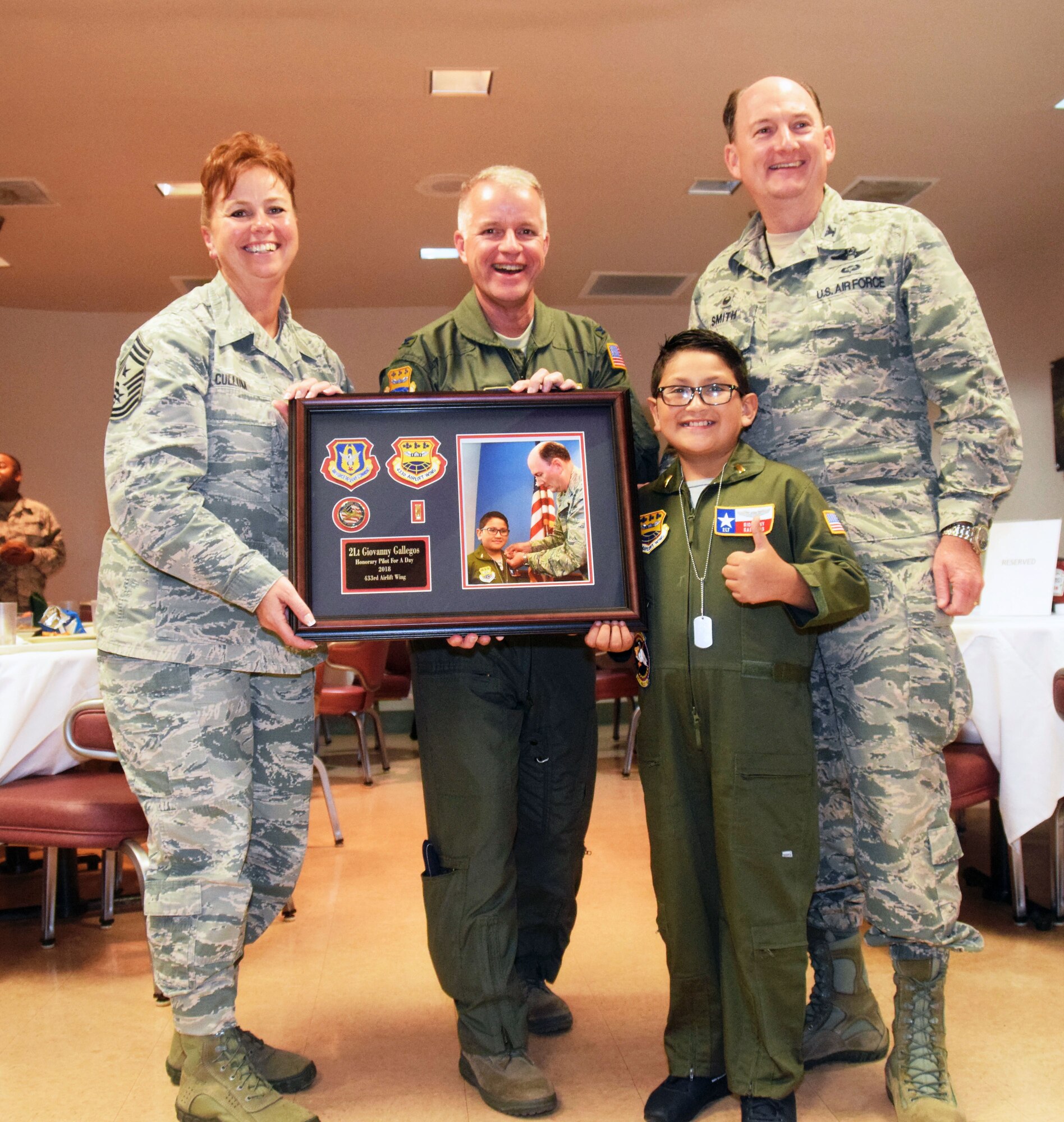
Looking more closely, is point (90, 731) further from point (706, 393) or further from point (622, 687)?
point (622, 687)

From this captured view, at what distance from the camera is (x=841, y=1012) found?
203cm

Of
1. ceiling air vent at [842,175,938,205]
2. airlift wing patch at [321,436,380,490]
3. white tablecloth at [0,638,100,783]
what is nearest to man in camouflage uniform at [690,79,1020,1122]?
airlift wing patch at [321,436,380,490]

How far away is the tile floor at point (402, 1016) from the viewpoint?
1.90 meters

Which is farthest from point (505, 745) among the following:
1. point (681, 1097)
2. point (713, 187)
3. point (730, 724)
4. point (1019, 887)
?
point (713, 187)

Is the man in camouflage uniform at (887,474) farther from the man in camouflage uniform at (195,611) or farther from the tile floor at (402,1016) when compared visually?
the man in camouflage uniform at (195,611)

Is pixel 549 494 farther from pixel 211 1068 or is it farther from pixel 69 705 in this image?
pixel 69 705

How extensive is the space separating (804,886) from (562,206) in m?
5.48

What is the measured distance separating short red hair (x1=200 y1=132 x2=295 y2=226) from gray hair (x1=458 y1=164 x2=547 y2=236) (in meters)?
0.36

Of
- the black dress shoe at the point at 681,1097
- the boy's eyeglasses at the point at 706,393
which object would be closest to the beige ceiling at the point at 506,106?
the boy's eyeglasses at the point at 706,393

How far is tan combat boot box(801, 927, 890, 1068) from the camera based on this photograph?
2.01 meters

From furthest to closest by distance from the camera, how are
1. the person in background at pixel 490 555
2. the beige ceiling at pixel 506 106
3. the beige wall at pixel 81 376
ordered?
the beige wall at pixel 81 376, the beige ceiling at pixel 506 106, the person in background at pixel 490 555

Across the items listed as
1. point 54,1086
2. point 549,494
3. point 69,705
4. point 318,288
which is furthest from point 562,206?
point 54,1086

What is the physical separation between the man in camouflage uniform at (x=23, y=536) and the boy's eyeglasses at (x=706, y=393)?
198 inches

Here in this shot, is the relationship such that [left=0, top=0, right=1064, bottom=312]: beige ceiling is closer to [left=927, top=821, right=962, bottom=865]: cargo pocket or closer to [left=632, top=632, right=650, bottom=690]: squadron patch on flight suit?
[left=632, top=632, right=650, bottom=690]: squadron patch on flight suit
